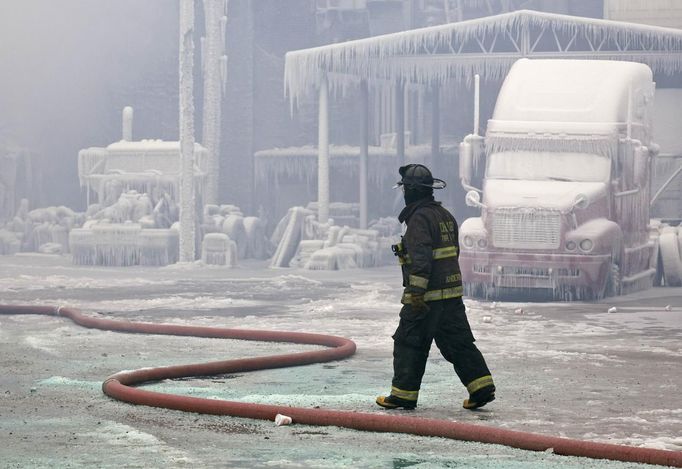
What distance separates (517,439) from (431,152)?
29019mm

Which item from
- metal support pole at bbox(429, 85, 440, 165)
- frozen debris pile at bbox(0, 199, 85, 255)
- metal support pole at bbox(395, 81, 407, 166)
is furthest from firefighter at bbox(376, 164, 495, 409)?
metal support pole at bbox(429, 85, 440, 165)

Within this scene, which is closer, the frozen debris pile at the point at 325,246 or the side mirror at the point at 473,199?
the side mirror at the point at 473,199

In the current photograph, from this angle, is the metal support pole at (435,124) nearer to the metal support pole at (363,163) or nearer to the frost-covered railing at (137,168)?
the metal support pole at (363,163)

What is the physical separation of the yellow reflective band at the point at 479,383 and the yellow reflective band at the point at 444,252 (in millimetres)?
840

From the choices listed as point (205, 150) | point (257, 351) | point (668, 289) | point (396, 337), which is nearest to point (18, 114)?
point (205, 150)

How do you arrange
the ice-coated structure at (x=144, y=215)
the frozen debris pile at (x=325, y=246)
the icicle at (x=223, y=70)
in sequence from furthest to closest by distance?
the icicle at (x=223, y=70)
the ice-coated structure at (x=144, y=215)
the frozen debris pile at (x=325, y=246)

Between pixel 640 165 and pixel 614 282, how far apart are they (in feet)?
6.34

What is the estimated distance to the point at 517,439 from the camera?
24.6ft

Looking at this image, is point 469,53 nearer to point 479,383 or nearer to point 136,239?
point 136,239

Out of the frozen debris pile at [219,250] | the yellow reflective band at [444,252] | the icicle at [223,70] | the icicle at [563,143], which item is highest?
the icicle at [223,70]

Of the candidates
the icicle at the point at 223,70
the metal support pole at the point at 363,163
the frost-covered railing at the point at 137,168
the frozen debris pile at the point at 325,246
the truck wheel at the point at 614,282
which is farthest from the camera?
the icicle at the point at 223,70

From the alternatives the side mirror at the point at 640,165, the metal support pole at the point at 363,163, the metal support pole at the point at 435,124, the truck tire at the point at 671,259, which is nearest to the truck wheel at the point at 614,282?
the side mirror at the point at 640,165

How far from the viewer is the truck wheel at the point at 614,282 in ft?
64.6

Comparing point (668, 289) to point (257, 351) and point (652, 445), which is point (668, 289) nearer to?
point (257, 351)
